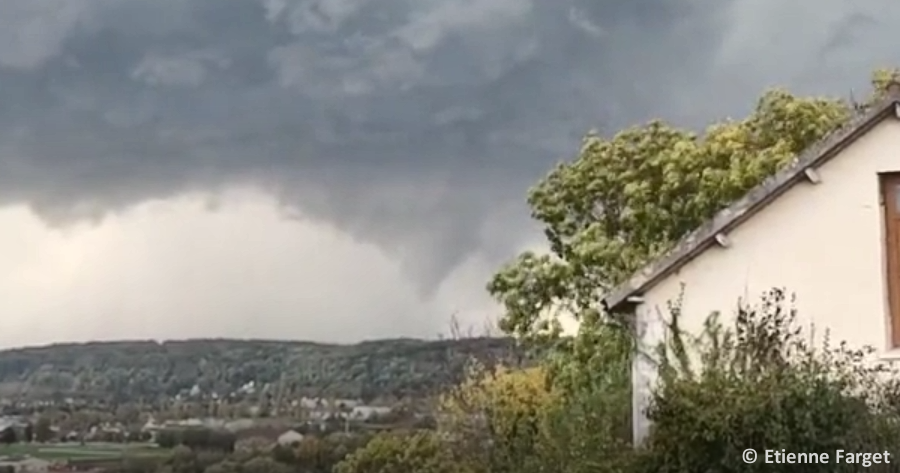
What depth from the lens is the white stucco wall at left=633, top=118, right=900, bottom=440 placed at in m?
19.0

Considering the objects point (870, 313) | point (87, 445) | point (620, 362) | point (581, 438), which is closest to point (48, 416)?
point (87, 445)

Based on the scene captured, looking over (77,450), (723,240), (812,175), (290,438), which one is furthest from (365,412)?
(812,175)

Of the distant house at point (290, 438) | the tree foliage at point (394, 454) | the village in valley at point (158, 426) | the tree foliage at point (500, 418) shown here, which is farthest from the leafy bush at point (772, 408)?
the distant house at point (290, 438)

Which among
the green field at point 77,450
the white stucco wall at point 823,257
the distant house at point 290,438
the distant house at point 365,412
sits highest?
the white stucco wall at point 823,257

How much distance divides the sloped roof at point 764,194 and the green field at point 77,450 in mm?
23879

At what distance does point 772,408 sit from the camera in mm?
16578

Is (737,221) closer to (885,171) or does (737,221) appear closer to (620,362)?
(885,171)

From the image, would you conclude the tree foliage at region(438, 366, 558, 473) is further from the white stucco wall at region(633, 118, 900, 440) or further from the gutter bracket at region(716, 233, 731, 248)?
the gutter bracket at region(716, 233, 731, 248)

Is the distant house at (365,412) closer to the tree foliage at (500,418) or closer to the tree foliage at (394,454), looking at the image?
the tree foliage at (394,454)

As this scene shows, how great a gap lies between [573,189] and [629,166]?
6.41 feet

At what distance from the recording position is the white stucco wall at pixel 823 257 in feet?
62.5

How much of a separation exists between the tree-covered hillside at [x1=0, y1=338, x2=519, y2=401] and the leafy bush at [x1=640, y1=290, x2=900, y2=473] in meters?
24.3

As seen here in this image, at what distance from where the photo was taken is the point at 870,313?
62.3 ft

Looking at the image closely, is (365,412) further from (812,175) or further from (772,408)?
(772,408)
